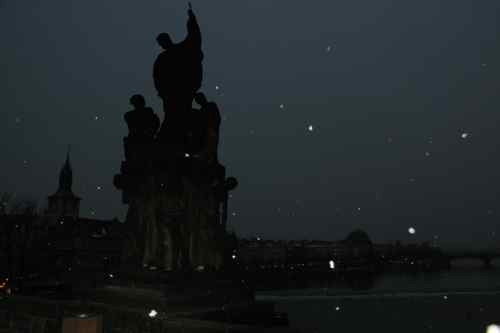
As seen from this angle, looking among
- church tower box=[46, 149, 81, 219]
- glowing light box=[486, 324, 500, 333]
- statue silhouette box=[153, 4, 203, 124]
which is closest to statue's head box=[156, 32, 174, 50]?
statue silhouette box=[153, 4, 203, 124]

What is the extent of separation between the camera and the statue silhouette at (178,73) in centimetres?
1389

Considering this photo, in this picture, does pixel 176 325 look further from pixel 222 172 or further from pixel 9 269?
pixel 9 269

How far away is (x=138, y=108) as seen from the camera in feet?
47.9

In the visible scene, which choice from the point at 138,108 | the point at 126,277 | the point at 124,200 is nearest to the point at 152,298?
the point at 126,277

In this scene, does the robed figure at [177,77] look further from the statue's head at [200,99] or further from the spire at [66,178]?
the spire at [66,178]

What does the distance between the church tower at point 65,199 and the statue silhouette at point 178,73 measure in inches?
2975

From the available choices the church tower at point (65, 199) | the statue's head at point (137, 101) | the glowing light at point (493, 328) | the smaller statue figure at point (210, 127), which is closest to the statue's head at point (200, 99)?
the smaller statue figure at point (210, 127)

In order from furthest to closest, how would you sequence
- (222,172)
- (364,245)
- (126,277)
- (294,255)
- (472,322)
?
1. (364,245)
2. (294,255)
3. (472,322)
4. (222,172)
5. (126,277)

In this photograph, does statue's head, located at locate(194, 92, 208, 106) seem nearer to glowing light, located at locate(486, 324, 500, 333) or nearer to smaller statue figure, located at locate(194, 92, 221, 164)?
smaller statue figure, located at locate(194, 92, 221, 164)

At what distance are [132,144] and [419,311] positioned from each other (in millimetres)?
37006

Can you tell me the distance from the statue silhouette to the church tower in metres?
75.6

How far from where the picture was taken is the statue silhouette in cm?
1389

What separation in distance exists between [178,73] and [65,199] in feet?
263

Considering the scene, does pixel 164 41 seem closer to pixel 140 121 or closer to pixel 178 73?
pixel 178 73
